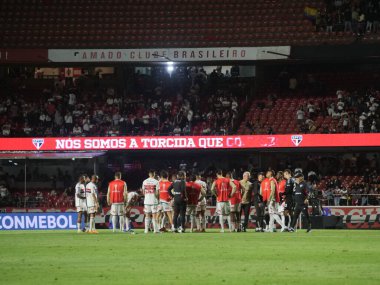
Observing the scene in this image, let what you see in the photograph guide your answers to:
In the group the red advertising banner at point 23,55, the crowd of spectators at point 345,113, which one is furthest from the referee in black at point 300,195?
the red advertising banner at point 23,55

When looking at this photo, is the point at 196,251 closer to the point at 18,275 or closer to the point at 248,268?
the point at 248,268

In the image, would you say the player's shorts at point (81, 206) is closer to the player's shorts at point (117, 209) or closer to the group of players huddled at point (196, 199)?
the group of players huddled at point (196, 199)

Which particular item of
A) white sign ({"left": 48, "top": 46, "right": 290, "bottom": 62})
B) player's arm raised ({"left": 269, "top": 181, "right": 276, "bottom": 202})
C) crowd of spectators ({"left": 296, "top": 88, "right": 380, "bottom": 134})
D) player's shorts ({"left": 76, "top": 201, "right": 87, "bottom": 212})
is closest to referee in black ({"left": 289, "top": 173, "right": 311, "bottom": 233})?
player's arm raised ({"left": 269, "top": 181, "right": 276, "bottom": 202})

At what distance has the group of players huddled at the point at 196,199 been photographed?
29.8 meters

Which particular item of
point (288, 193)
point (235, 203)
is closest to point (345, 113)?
point (288, 193)

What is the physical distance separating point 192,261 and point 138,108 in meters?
29.0

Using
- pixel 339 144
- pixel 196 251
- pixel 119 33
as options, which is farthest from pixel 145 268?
pixel 119 33

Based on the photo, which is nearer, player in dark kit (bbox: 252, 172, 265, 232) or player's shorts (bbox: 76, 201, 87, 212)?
player's shorts (bbox: 76, 201, 87, 212)

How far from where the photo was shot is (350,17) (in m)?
46.4

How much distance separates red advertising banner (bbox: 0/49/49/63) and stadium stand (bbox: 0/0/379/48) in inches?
39.4

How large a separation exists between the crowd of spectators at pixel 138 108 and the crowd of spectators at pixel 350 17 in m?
5.71

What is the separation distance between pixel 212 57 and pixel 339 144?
8.65m

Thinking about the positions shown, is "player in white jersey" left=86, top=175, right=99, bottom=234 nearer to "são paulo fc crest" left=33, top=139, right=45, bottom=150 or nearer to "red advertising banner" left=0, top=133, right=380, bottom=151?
"red advertising banner" left=0, top=133, right=380, bottom=151

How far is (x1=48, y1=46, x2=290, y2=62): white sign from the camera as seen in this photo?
1767 inches
